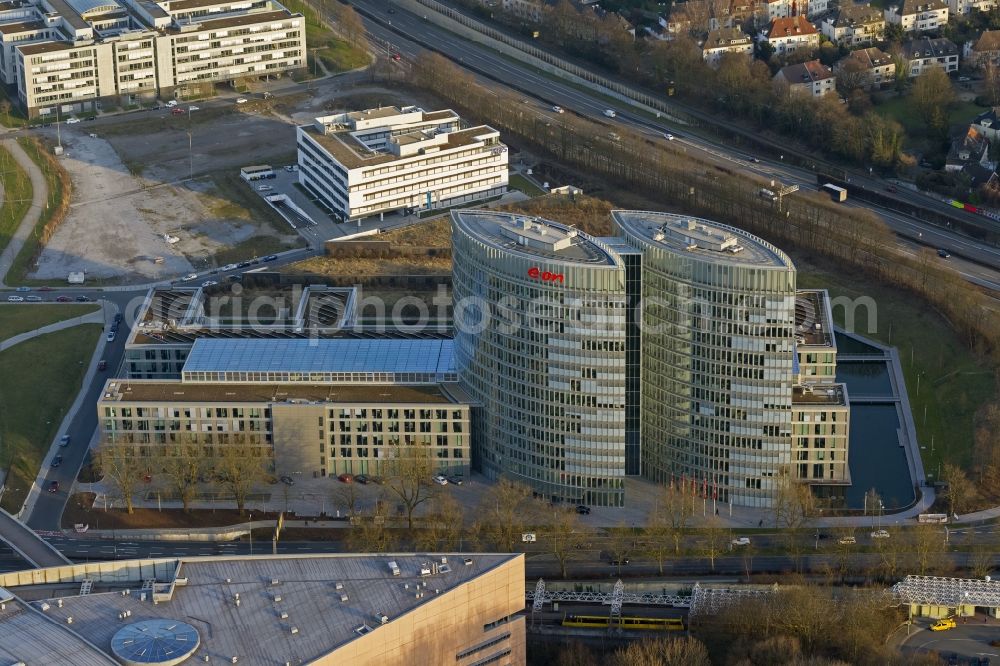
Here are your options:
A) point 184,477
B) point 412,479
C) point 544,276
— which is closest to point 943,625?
point 544,276

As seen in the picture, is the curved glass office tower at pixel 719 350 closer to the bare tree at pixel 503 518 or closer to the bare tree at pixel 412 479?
the bare tree at pixel 503 518

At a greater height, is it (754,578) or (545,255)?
(545,255)

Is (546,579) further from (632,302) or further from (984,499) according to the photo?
(984,499)

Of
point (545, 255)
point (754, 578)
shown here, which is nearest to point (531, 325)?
point (545, 255)

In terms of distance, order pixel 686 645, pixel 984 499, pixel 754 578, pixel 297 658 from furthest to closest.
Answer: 1. pixel 984 499
2. pixel 754 578
3. pixel 686 645
4. pixel 297 658

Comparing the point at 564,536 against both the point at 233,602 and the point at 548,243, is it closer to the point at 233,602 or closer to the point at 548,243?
the point at 548,243
